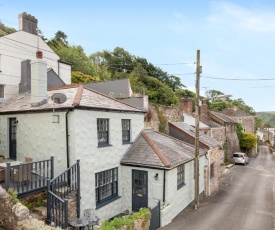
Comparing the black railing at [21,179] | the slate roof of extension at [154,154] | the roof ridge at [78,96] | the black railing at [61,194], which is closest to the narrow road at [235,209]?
the slate roof of extension at [154,154]

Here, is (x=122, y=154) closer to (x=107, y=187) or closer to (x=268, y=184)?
(x=107, y=187)

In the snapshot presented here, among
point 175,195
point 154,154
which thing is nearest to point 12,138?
point 154,154

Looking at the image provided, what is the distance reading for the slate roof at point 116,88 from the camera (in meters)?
22.7

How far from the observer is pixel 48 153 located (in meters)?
12.0

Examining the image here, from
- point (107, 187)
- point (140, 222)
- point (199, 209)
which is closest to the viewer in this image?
point (140, 222)

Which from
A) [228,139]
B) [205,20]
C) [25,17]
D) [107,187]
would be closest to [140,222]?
[107,187]

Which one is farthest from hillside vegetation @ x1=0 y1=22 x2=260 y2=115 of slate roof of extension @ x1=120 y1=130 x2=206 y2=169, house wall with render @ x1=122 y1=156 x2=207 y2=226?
house wall with render @ x1=122 y1=156 x2=207 y2=226

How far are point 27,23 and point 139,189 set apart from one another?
1580cm

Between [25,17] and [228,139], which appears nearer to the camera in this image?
[25,17]

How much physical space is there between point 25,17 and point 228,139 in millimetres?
33634

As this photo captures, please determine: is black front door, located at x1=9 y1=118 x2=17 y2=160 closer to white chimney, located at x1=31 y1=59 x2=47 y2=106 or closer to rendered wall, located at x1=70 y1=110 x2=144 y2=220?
white chimney, located at x1=31 y1=59 x2=47 y2=106

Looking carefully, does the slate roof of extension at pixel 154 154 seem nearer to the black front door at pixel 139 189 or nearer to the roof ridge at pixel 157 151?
the roof ridge at pixel 157 151

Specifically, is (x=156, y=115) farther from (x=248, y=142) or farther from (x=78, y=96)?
(x=248, y=142)

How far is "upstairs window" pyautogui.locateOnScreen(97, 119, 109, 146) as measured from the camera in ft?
41.6
